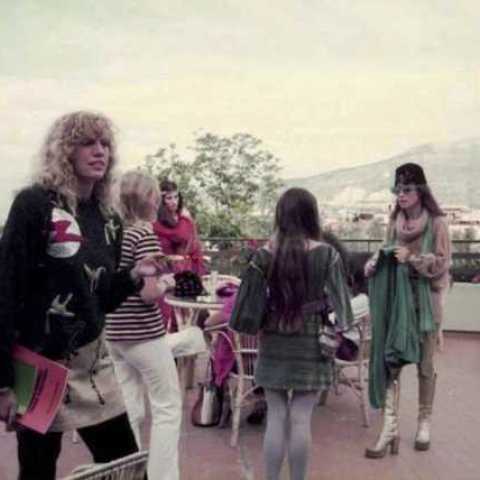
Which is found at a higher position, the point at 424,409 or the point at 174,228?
the point at 174,228

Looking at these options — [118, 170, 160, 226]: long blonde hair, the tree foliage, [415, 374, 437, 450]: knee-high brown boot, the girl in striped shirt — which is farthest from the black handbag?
the tree foliage

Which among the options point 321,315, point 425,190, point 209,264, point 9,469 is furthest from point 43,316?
point 209,264

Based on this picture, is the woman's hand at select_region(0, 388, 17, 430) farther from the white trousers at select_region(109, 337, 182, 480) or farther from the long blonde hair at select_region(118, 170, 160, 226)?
the long blonde hair at select_region(118, 170, 160, 226)

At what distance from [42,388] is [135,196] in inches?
59.6

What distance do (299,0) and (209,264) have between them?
5.32 meters

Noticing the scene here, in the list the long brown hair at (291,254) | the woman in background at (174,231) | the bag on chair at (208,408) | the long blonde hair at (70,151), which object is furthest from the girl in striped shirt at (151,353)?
the woman in background at (174,231)

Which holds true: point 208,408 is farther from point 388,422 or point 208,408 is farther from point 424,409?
point 424,409

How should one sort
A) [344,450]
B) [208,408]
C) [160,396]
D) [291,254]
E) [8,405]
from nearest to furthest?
[8,405] < [291,254] < [160,396] < [344,450] < [208,408]

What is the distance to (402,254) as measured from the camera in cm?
403

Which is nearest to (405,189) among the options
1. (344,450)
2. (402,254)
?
(402,254)

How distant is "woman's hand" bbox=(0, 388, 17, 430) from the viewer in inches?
79.1

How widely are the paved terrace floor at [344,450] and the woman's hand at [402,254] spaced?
1.03m

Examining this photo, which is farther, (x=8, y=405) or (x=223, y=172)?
(x=223, y=172)

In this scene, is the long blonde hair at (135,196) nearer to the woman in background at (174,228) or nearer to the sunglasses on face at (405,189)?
the sunglasses on face at (405,189)
